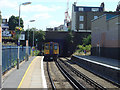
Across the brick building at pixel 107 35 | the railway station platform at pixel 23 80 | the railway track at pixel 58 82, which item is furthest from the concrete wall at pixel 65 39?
the railway station platform at pixel 23 80

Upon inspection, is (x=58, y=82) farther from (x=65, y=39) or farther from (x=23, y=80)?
(x=65, y=39)

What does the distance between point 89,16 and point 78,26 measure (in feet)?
16.1

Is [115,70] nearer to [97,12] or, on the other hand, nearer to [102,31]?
[102,31]

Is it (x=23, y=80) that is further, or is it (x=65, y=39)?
(x=65, y=39)

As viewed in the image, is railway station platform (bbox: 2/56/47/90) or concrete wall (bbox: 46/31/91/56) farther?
concrete wall (bbox: 46/31/91/56)

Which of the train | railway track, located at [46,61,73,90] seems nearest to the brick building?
the train

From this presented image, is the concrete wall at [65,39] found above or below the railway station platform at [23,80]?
above

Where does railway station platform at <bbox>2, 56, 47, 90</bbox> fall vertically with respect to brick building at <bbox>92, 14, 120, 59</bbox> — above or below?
below

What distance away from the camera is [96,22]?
42.2 m

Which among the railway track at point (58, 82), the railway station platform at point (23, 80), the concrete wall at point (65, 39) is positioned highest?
the concrete wall at point (65, 39)

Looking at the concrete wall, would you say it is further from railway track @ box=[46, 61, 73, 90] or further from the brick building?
railway track @ box=[46, 61, 73, 90]

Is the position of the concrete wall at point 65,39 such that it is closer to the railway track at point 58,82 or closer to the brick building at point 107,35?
the brick building at point 107,35

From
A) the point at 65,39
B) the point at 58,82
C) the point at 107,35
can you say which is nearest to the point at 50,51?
the point at 107,35

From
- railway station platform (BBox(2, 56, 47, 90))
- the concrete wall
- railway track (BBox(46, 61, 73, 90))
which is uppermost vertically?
the concrete wall
